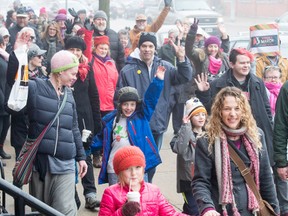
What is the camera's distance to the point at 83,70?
9.16 meters

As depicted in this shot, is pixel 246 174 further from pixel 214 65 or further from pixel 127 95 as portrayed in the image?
pixel 214 65

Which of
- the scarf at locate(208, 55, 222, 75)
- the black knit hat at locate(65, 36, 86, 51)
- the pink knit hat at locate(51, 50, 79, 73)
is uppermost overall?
the black knit hat at locate(65, 36, 86, 51)

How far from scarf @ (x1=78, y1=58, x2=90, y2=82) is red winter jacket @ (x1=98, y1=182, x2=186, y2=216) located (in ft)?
11.6

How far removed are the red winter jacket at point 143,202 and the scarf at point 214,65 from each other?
663cm

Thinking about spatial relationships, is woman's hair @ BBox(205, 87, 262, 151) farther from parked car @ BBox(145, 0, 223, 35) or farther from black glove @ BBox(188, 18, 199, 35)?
parked car @ BBox(145, 0, 223, 35)

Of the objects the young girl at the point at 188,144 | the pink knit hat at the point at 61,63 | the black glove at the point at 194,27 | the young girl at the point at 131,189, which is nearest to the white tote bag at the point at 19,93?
the pink knit hat at the point at 61,63

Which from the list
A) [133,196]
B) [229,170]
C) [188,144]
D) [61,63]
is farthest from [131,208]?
[188,144]

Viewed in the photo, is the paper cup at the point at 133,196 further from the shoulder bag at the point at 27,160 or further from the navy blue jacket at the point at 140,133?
the navy blue jacket at the point at 140,133

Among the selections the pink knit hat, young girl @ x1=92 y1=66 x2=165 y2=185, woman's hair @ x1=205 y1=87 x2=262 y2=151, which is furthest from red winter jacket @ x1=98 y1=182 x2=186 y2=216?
young girl @ x1=92 y1=66 x2=165 y2=185

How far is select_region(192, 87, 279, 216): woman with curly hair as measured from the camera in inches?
225

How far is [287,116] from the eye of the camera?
7469 mm

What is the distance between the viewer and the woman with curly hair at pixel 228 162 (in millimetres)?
5707

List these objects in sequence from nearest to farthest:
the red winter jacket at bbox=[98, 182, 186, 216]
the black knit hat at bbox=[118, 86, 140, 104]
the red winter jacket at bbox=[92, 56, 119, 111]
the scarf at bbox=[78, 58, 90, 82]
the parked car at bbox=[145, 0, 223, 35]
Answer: the red winter jacket at bbox=[98, 182, 186, 216], the black knit hat at bbox=[118, 86, 140, 104], the scarf at bbox=[78, 58, 90, 82], the red winter jacket at bbox=[92, 56, 119, 111], the parked car at bbox=[145, 0, 223, 35]

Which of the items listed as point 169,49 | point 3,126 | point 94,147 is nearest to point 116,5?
point 169,49
